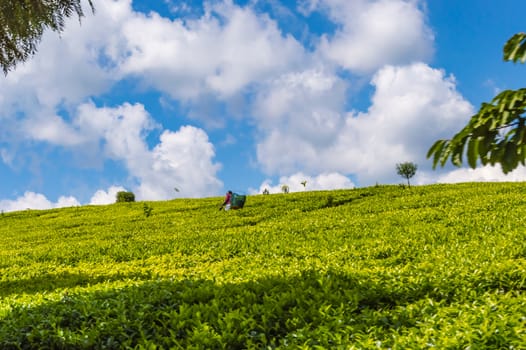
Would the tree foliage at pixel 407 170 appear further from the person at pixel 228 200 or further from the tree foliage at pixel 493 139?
the tree foliage at pixel 493 139

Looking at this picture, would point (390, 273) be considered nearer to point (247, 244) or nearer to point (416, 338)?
point (416, 338)

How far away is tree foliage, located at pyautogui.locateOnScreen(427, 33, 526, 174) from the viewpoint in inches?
126

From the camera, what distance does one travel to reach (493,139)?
3.26 meters

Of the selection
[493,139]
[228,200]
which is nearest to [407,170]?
[228,200]

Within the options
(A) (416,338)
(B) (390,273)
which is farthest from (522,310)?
(B) (390,273)

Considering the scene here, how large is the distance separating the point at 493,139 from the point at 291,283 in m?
6.72

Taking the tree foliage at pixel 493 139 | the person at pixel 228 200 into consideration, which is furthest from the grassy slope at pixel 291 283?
the person at pixel 228 200

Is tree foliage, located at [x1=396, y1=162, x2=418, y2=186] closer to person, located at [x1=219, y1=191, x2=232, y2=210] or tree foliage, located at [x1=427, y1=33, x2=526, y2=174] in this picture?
person, located at [x1=219, y1=191, x2=232, y2=210]

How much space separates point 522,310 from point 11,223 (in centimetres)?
3665

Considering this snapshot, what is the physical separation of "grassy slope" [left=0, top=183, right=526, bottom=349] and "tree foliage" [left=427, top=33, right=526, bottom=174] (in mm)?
3649

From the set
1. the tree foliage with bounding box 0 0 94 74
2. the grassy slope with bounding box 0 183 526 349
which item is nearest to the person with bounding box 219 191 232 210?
the grassy slope with bounding box 0 183 526 349

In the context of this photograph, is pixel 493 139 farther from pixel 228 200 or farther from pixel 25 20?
pixel 228 200

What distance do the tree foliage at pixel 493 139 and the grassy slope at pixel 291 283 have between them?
365 centimetres

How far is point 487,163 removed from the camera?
10.8 ft
